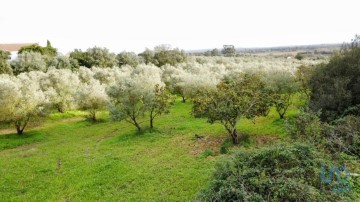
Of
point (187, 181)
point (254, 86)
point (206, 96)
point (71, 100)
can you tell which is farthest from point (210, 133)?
point (71, 100)

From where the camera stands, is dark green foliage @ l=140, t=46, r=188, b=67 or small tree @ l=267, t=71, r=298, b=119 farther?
dark green foliage @ l=140, t=46, r=188, b=67

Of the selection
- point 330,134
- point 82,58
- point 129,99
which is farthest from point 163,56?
point 330,134

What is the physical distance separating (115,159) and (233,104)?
930 cm

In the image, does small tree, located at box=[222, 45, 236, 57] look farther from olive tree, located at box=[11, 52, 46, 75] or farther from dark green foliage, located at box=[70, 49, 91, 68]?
olive tree, located at box=[11, 52, 46, 75]

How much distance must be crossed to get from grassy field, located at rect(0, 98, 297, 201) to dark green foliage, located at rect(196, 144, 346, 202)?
3.42 meters

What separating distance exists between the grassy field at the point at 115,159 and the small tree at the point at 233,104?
1483 mm

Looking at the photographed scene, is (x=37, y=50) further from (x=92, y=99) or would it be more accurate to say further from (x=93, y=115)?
(x=92, y=99)

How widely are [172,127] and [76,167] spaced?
11.2 m

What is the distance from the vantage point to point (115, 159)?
2045 cm

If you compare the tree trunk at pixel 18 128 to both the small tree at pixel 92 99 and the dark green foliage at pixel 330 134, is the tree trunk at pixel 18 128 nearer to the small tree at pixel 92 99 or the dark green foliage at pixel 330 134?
the small tree at pixel 92 99

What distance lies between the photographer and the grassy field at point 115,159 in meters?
15.5

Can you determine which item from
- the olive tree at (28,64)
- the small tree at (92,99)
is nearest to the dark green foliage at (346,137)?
the small tree at (92,99)

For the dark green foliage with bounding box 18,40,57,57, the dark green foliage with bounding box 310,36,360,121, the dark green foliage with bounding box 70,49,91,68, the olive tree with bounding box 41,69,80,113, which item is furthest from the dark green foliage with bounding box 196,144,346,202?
the dark green foliage with bounding box 18,40,57,57

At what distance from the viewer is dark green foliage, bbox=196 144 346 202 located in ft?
29.3
